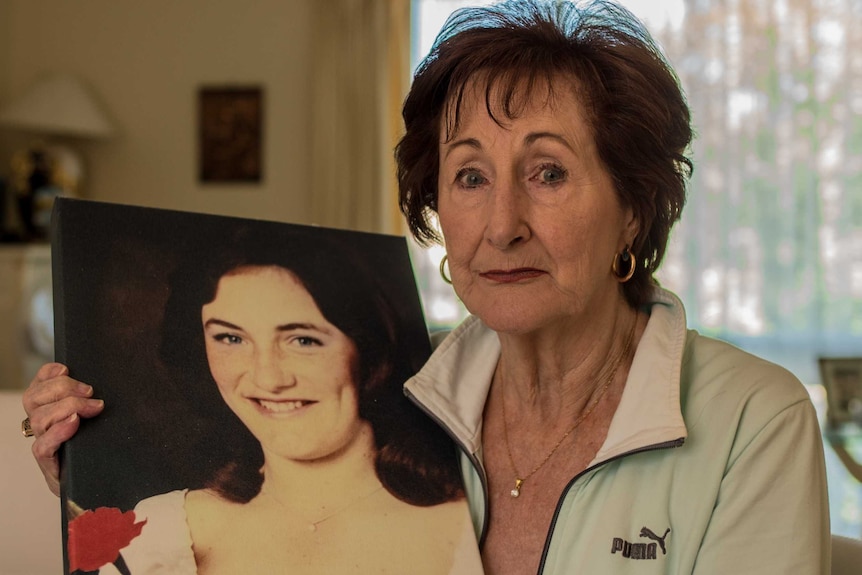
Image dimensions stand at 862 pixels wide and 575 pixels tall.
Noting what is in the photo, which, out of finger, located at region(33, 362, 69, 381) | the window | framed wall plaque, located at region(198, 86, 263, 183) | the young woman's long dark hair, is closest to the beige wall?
framed wall plaque, located at region(198, 86, 263, 183)

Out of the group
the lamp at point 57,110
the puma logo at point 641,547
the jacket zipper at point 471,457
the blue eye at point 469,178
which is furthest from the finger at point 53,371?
the lamp at point 57,110

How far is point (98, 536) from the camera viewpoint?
3.28 ft

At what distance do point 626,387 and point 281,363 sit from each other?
19.6 inches

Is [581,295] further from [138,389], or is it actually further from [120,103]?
[120,103]

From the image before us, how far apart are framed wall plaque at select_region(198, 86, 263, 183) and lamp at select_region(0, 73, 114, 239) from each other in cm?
59

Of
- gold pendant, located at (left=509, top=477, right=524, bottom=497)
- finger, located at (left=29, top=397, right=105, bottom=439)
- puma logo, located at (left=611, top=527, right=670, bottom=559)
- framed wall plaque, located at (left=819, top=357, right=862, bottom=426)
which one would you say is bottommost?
framed wall plaque, located at (left=819, top=357, right=862, bottom=426)

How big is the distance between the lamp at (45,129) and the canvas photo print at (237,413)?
3.81 meters

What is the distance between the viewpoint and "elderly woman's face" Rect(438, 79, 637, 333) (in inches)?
48.9

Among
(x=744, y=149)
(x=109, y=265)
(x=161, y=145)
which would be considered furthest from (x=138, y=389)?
(x=161, y=145)

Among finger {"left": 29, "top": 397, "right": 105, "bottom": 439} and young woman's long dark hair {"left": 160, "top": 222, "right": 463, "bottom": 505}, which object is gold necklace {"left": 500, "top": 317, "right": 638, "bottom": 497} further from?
finger {"left": 29, "top": 397, "right": 105, "bottom": 439}

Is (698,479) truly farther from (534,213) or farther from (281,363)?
(281,363)

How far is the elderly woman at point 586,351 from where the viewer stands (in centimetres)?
113

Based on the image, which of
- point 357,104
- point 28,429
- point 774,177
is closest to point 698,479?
point 28,429

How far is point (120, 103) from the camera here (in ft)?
17.0
